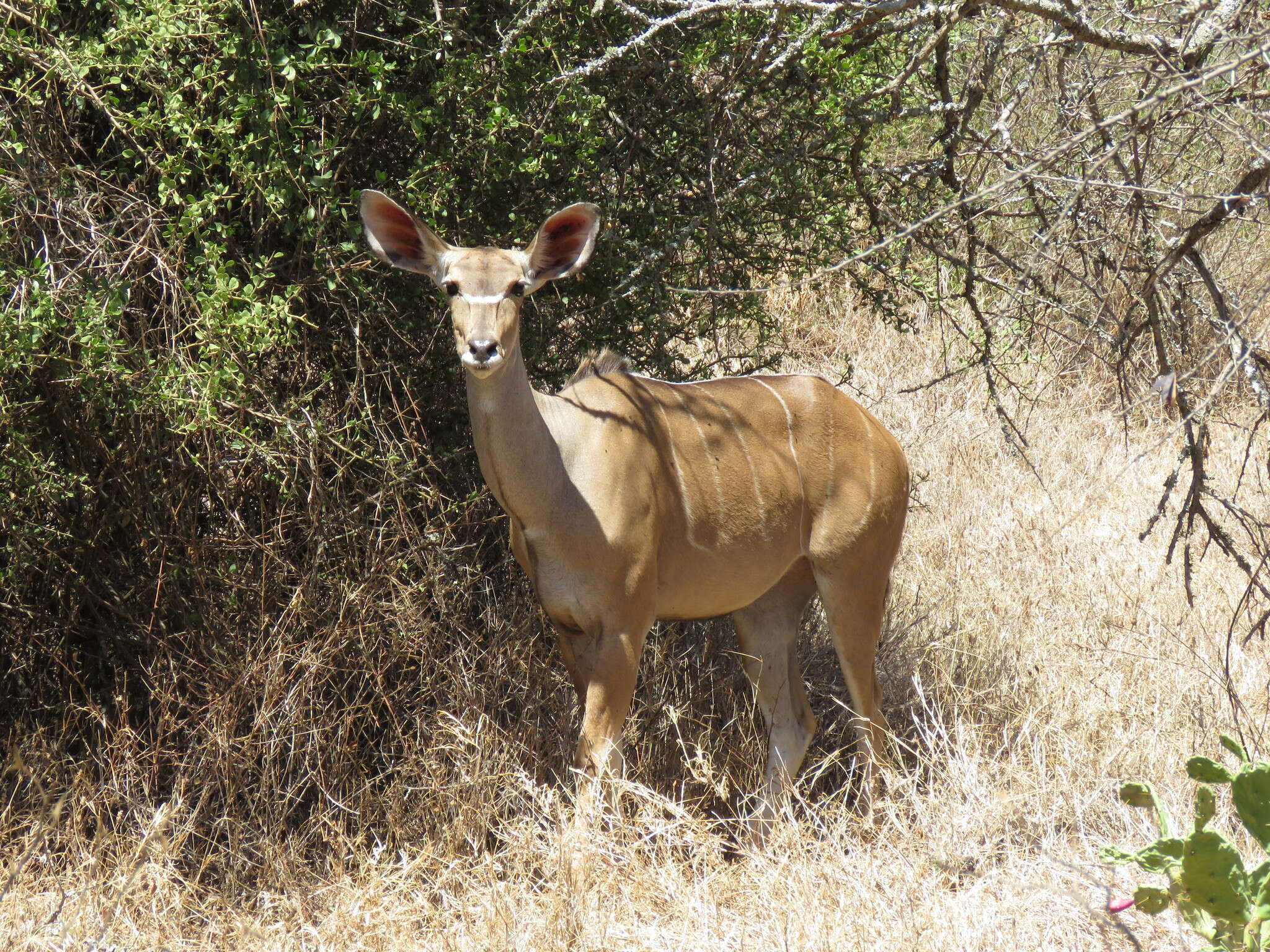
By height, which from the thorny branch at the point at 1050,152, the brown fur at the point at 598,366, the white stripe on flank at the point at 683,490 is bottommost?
the white stripe on flank at the point at 683,490

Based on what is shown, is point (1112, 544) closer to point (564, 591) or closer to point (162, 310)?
point (564, 591)

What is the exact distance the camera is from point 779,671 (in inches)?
194

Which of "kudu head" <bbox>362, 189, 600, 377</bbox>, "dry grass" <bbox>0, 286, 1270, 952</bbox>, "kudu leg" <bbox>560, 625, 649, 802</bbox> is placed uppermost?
"kudu head" <bbox>362, 189, 600, 377</bbox>

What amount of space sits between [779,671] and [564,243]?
6.10 feet

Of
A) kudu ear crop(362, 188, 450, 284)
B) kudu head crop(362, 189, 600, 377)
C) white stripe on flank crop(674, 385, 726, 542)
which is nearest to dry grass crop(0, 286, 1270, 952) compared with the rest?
→ white stripe on flank crop(674, 385, 726, 542)

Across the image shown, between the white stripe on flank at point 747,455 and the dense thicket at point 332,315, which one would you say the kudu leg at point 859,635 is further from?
the dense thicket at point 332,315

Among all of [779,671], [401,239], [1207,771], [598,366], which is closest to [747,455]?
[598,366]

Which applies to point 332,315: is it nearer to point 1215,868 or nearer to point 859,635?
point 859,635

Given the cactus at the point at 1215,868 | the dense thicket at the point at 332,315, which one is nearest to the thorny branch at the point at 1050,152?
the dense thicket at the point at 332,315

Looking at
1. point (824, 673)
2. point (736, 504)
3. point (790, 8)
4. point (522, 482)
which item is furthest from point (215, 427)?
point (824, 673)

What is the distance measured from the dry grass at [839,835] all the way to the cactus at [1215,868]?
185mm

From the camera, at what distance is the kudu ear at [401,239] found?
379 centimetres

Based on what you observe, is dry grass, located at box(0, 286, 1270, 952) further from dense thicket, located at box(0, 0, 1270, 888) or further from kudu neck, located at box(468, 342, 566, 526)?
kudu neck, located at box(468, 342, 566, 526)

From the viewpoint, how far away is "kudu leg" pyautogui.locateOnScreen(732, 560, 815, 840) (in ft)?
15.9
